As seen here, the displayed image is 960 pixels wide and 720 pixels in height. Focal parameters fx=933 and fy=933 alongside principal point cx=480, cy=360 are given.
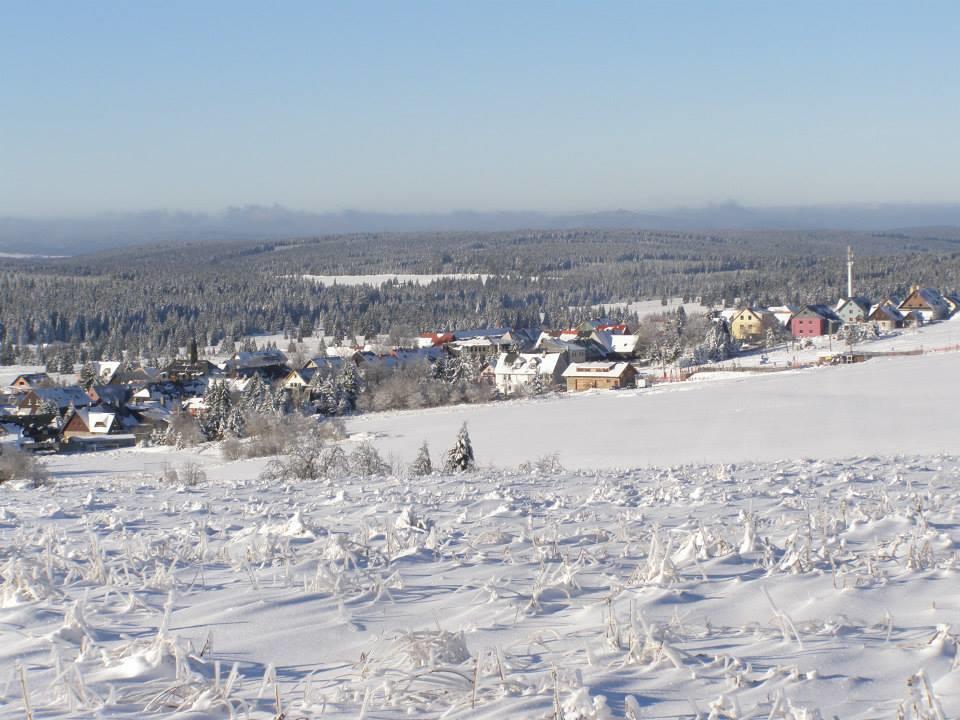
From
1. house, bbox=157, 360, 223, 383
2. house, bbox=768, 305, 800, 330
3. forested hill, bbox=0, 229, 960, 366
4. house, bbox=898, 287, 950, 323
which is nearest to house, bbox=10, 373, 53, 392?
house, bbox=157, 360, 223, 383

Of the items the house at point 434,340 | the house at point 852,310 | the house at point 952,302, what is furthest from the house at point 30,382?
the house at point 952,302

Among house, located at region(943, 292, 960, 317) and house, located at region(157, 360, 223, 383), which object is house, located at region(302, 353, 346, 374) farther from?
house, located at region(943, 292, 960, 317)

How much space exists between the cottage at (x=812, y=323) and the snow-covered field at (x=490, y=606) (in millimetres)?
78292

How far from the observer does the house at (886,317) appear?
7975 centimetres

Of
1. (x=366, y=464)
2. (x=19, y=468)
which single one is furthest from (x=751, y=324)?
(x=366, y=464)

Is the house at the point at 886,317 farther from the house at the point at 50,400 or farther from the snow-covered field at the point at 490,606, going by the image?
the snow-covered field at the point at 490,606

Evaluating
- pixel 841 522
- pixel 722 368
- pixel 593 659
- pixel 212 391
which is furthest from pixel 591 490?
pixel 722 368

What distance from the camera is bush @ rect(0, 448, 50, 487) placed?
22109 mm

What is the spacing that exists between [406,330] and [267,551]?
338ft

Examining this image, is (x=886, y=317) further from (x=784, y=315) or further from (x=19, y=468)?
(x=19, y=468)

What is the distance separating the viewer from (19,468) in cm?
2355

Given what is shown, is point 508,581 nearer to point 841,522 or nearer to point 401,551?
point 401,551

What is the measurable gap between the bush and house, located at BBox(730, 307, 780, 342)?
66.2 m

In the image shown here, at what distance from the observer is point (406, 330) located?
107625mm
